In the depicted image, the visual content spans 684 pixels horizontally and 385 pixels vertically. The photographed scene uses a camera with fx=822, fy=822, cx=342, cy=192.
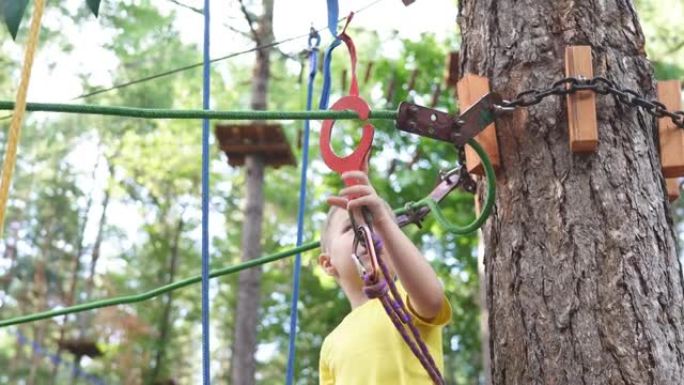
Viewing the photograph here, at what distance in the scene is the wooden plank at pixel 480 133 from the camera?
1.36 metres

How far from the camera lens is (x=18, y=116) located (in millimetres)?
930

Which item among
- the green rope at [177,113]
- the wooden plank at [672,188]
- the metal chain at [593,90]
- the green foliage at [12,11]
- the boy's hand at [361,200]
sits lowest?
the boy's hand at [361,200]

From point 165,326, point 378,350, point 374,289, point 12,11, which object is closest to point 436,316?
point 378,350

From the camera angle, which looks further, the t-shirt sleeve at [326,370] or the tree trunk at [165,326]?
the tree trunk at [165,326]

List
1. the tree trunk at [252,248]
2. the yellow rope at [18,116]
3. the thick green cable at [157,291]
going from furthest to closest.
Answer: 1. the tree trunk at [252,248]
2. the thick green cable at [157,291]
3. the yellow rope at [18,116]

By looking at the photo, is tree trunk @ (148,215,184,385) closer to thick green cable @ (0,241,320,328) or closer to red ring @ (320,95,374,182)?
thick green cable @ (0,241,320,328)

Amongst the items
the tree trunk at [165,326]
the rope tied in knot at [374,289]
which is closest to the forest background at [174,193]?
the tree trunk at [165,326]

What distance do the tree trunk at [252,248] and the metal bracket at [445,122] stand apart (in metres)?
4.01

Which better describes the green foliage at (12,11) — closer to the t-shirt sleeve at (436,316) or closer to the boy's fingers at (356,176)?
the boy's fingers at (356,176)

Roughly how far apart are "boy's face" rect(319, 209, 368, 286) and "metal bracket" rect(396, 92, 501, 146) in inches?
16.5

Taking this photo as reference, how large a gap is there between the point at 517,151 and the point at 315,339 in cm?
665

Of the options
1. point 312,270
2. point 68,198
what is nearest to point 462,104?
point 312,270

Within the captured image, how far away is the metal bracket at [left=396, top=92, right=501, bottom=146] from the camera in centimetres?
128

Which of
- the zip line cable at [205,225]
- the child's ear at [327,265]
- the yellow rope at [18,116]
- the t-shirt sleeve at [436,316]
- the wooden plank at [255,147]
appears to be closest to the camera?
the yellow rope at [18,116]
